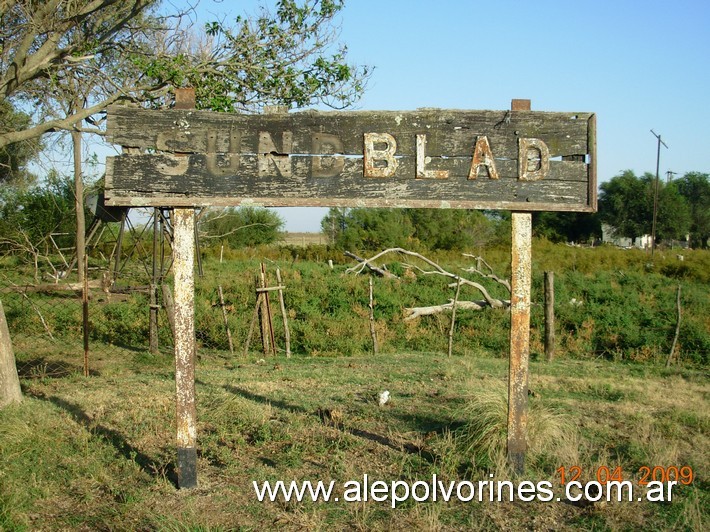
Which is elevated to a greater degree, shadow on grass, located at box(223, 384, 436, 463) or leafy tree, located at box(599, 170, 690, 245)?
leafy tree, located at box(599, 170, 690, 245)

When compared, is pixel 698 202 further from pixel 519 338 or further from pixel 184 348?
pixel 184 348

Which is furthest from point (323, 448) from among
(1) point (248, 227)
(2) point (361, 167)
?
(1) point (248, 227)

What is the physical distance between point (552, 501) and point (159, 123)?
4109mm

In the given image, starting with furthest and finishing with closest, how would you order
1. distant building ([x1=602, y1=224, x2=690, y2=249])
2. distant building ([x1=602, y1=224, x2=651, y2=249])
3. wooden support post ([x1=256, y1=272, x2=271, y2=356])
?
distant building ([x1=602, y1=224, x2=690, y2=249])
distant building ([x1=602, y1=224, x2=651, y2=249])
wooden support post ([x1=256, y1=272, x2=271, y2=356])

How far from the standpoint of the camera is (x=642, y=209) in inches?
1620

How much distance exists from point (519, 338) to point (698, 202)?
5242cm

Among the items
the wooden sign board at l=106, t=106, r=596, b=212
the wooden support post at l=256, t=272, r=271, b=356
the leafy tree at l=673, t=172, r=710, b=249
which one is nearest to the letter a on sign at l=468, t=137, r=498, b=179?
the wooden sign board at l=106, t=106, r=596, b=212

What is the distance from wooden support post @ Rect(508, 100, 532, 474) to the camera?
5230 millimetres

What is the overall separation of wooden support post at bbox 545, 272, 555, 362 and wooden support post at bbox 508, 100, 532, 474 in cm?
904

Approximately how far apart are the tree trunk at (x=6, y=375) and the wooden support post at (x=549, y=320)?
10.1 meters

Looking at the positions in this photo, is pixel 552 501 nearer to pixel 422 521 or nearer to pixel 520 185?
pixel 422 521

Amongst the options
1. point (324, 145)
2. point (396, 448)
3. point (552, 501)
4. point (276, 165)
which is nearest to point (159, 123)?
point (276, 165)

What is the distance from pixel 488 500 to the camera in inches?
194

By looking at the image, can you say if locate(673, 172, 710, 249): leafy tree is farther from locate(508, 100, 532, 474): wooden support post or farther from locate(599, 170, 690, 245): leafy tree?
locate(508, 100, 532, 474): wooden support post
